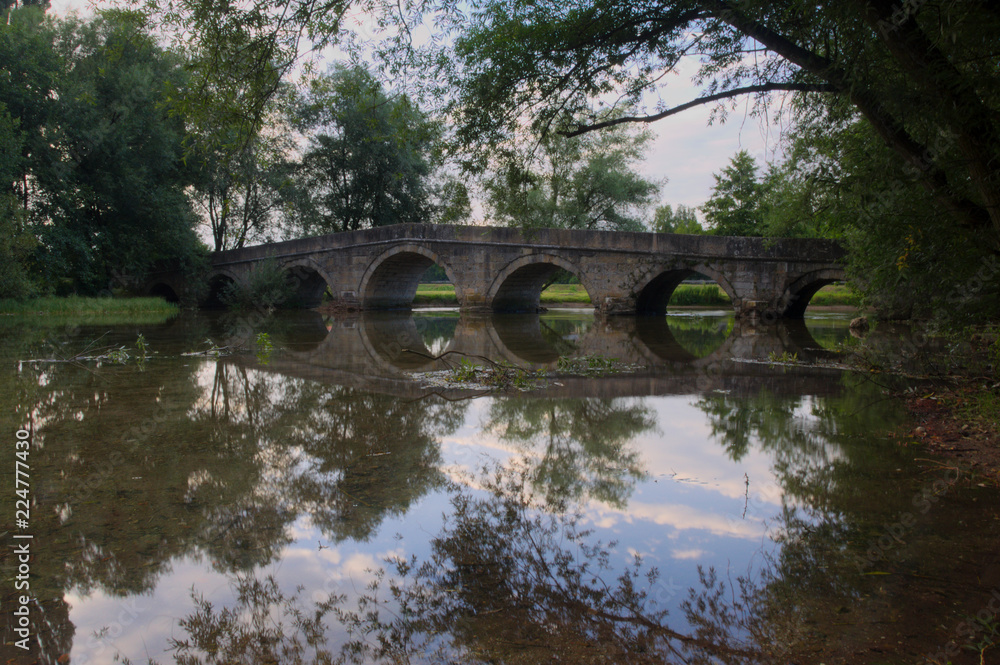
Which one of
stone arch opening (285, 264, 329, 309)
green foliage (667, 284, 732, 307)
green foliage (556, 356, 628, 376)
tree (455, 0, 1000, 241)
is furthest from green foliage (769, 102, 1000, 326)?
green foliage (667, 284, 732, 307)

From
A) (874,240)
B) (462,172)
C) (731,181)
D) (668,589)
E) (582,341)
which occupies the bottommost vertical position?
(668,589)

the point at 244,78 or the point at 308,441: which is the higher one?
the point at 244,78

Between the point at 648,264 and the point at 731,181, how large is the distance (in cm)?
1497

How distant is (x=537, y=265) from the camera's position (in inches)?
717

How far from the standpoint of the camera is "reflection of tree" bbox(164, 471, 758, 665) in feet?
5.70

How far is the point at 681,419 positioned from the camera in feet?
15.0

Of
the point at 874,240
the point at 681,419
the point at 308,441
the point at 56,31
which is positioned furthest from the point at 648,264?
the point at 56,31

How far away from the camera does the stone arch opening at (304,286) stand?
73.3ft

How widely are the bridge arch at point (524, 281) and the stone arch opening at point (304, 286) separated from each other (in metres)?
6.29

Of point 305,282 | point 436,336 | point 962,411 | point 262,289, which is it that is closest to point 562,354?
point 436,336

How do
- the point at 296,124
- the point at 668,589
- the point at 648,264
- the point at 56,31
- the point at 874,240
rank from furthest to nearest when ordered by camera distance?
the point at 296,124
the point at 56,31
the point at 648,264
the point at 874,240
the point at 668,589

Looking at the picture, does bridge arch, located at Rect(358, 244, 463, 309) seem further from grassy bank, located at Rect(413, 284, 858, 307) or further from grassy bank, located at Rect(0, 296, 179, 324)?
grassy bank, located at Rect(0, 296, 179, 324)

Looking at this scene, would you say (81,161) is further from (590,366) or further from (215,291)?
(590,366)

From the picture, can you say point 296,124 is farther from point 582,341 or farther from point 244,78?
point 244,78
